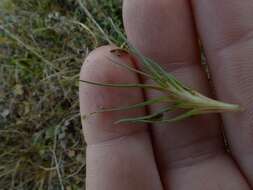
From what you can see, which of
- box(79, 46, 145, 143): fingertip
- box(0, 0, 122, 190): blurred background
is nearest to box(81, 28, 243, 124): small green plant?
box(79, 46, 145, 143): fingertip

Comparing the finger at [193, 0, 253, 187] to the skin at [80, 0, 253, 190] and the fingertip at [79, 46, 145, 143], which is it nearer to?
the skin at [80, 0, 253, 190]

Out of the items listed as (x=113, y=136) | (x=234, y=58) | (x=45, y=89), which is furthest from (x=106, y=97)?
(x=45, y=89)

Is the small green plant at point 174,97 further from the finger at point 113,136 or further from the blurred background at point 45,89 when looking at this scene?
the blurred background at point 45,89

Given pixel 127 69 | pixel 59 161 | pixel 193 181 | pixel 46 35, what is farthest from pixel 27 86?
pixel 193 181

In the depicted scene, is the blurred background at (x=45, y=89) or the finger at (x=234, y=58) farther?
the blurred background at (x=45, y=89)

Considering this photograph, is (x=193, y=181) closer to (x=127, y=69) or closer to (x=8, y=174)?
(x=127, y=69)

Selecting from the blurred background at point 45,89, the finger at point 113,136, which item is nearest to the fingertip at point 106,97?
the finger at point 113,136
